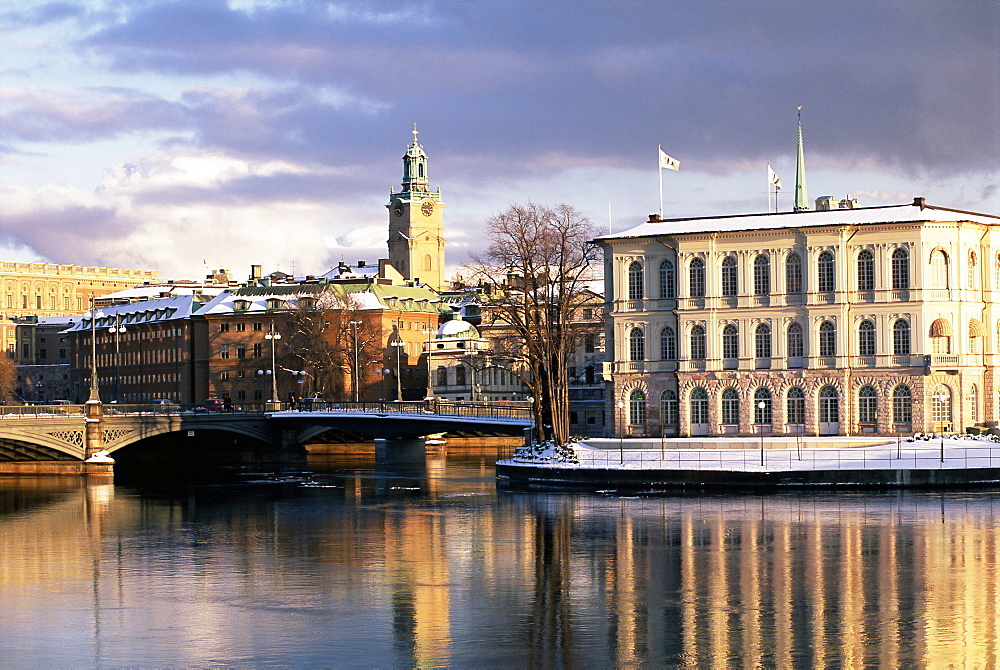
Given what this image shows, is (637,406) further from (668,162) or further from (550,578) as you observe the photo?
(550,578)

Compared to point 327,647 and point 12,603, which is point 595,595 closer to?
point 327,647

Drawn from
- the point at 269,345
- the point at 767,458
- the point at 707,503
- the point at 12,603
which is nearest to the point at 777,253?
the point at 767,458

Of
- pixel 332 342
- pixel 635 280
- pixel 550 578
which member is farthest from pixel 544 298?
pixel 332 342

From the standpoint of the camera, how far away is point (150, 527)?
6319 centimetres

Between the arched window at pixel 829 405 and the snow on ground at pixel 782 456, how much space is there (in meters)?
5.34

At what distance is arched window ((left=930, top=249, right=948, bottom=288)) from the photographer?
9431 centimetres

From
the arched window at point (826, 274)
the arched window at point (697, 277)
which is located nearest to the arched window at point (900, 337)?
the arched window at point (826, 274)

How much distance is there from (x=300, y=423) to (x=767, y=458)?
41756 millimetres

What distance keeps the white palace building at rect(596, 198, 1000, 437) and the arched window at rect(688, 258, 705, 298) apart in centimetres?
9

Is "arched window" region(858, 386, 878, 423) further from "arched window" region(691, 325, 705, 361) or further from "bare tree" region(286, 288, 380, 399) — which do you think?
"bare tree" region(286, 288, 380, 399)


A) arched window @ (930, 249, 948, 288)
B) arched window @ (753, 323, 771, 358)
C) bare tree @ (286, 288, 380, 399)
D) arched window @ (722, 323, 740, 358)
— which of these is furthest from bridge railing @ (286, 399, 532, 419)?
arched window @ (930, 249, 948, 288)

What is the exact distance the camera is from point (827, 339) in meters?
96.2

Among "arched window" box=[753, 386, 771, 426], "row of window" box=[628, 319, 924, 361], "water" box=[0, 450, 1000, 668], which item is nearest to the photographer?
"water" box=[0, 450, 1000, 668]

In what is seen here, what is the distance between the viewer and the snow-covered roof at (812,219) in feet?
310
